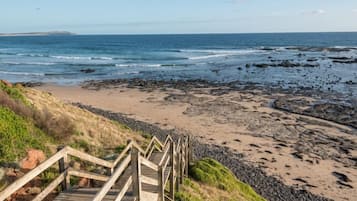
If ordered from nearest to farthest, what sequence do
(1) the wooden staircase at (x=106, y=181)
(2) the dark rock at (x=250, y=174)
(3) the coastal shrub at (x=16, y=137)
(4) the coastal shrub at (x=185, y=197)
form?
1. (1) the wooden staircase at (x=106, y=181)
2. (3) the coastal shrub at (x=16, y=137)
3. (4) the coastal shrub at (x=185, y=197)
4. (2) the dark rock at (x=250, y=174)

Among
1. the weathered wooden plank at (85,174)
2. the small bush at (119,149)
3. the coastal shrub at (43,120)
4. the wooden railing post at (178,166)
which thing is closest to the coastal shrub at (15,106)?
the coastal shrub at (43,120)

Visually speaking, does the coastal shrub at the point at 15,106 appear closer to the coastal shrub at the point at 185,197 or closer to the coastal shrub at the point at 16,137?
the coastal shrub at the point at 16,137

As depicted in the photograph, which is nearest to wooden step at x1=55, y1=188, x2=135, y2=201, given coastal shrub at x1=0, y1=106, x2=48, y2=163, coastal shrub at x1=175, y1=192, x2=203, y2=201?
coastal shrub at x1=0, y1=106, x2=48, y2=163

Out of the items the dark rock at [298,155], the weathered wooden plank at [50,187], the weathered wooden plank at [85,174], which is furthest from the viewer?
the dark rock at [298,155]

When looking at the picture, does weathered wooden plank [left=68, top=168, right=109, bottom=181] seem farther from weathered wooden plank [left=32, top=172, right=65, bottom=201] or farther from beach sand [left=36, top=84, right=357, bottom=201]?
beach sand [left=36, top=84, right=357, bottom=201]

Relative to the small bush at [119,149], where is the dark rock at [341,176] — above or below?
below

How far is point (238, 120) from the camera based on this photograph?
920 inches

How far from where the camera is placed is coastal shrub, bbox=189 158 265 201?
454 inches

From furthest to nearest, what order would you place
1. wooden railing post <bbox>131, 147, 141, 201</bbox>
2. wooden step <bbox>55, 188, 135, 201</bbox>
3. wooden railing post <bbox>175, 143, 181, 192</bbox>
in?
wooden railing post <bbox>175, 143, 181, 192</bbox>, wooden step <bbox>55, 188, 135, 201</bbox>, wooden railing post <bbox>131, 147, 141, 201</bbox>

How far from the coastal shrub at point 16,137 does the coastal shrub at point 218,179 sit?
201 inches

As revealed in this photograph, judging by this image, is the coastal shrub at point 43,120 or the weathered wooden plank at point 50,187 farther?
the coastal shrub at point 43,120

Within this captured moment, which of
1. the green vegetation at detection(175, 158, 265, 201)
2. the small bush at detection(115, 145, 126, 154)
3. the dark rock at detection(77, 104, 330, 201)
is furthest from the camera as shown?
the dark rock at detection(77, 104, 330, 201)

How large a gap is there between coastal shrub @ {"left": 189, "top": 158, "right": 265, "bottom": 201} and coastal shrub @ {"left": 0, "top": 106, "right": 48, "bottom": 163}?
5.10 meters

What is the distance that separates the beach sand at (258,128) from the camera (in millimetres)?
15312
